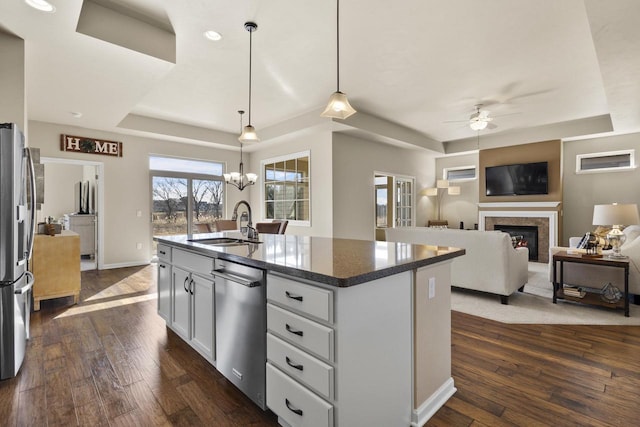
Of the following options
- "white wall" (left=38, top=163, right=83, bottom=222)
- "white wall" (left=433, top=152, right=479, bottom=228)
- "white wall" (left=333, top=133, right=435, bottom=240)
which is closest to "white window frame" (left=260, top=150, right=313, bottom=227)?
"white wall" (left=333, top=133, right=435, bottom=240)

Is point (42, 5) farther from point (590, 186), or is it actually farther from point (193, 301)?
point (590, 186)

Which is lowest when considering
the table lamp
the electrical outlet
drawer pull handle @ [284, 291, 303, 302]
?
the electrical outlet

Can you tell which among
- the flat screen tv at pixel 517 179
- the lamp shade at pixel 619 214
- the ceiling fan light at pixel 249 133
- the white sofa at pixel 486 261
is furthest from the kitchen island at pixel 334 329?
the flat screen tv at pixel 517 179

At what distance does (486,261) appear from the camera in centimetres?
370

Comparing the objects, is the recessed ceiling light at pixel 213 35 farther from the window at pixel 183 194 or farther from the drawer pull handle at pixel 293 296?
the window at pixel 183 194

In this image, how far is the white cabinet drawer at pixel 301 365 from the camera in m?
1.30

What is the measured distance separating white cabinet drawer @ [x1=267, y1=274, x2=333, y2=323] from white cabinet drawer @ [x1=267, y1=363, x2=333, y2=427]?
1.21 feet

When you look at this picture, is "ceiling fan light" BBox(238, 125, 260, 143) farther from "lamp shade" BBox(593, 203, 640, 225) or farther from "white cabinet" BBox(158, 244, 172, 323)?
"lamp shade" BBox(593, 203, 640, 225)

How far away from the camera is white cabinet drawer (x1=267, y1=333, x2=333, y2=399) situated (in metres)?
1.30

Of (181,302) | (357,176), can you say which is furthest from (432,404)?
(357,176)

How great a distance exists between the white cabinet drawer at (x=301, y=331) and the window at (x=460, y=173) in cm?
807

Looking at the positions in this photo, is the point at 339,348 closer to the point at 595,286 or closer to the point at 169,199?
the point at 595,286

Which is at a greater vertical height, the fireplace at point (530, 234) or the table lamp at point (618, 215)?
the table lamp at point (618, 215)

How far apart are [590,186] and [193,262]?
7.98 m
